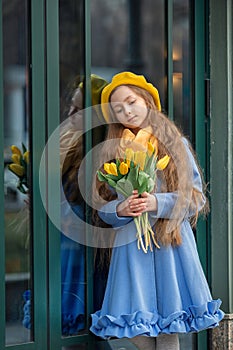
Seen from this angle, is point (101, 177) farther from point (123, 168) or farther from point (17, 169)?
point (17, 169)

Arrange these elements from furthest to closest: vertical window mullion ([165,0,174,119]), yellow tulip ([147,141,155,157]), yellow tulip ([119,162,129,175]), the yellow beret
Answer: vertical window mullion ([165,0,174,119])
the yellow beret
yellow tulip ([147,141,155,157])
yellow tulip ([119,162,129,175])

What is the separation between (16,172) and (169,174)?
60cm

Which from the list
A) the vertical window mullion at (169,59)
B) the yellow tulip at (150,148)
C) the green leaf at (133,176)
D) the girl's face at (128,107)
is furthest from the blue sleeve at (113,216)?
the vertical window mullion at (169,59)

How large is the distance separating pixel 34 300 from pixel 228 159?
1127 millimetres

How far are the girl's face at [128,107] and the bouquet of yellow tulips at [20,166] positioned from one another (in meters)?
0.40

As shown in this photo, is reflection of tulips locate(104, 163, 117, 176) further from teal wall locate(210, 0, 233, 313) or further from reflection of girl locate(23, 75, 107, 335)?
teal wall locate(210, 0, 233, 313)

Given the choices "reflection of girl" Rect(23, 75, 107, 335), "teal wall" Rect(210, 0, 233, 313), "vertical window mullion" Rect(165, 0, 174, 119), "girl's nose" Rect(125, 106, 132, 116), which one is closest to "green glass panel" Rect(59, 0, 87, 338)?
"reflection of girl" Rect(23, 75, 107, 335)

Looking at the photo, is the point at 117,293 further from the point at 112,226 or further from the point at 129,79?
the point at 129,79

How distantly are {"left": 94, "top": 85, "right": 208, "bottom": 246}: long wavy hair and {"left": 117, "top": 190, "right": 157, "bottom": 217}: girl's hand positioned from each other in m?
0.09

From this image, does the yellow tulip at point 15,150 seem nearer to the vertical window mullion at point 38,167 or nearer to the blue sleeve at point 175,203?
the vertical window mullion at point 38,167

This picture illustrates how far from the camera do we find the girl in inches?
109

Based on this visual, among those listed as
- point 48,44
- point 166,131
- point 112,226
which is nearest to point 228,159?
point 166,131

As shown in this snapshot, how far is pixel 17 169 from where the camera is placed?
9.27 feet

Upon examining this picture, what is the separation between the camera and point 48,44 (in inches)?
112
